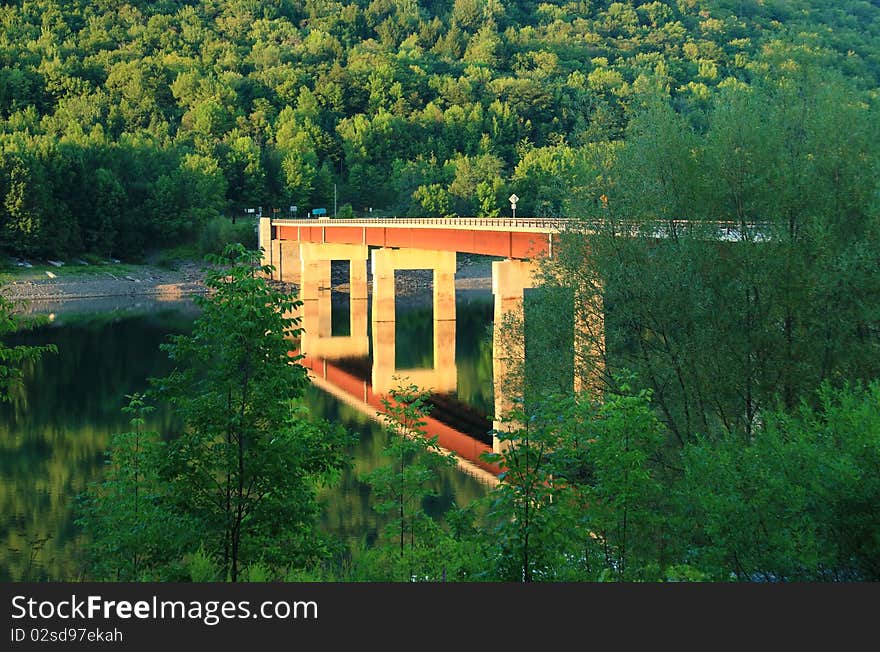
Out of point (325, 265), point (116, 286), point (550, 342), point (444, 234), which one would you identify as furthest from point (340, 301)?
point (550, 342)

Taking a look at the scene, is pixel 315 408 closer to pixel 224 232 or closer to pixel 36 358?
pixel 36 358

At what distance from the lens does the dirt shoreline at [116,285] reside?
81.6 meters

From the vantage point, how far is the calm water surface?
941 inches

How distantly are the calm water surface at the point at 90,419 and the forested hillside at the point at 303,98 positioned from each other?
78.7ft

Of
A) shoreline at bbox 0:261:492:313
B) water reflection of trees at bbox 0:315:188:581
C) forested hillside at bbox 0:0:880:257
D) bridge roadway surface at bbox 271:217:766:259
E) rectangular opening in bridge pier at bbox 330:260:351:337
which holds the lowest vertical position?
rectangular opening in bridge pier at bbox 330:260:351:337

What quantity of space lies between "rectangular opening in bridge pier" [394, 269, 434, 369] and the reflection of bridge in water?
59cm

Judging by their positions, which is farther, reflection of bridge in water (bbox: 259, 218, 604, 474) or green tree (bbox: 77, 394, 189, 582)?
reflection of bridge in water (bbox: 259, 218, 604, 474)

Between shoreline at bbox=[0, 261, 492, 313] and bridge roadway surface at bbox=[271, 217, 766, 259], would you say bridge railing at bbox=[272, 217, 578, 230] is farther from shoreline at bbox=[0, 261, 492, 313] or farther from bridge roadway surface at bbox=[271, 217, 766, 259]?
shoreline at bbox=[0, 261, 492, 313]

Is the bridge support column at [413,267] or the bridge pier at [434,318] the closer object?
the bridge pier at [434,318]

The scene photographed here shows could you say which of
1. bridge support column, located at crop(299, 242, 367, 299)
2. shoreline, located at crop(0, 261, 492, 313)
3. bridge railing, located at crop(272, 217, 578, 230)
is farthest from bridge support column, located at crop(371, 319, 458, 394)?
shoreline, located at crop(0, 261, 492, 313)

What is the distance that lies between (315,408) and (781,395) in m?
21.4

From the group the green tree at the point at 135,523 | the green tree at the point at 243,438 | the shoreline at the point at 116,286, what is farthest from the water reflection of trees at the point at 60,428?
the shoreline at the point at 116,286

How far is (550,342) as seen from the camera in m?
28.6

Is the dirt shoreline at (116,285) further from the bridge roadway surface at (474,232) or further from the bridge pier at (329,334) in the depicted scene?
the bridge roadway surface at (474,232)
